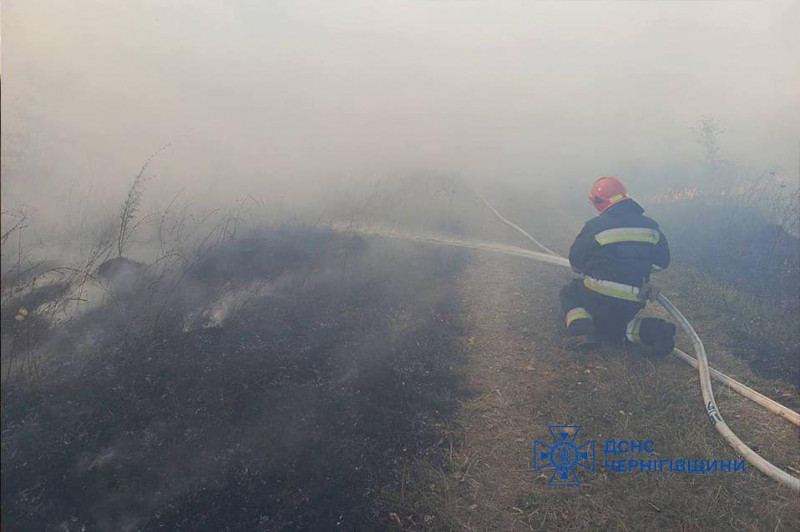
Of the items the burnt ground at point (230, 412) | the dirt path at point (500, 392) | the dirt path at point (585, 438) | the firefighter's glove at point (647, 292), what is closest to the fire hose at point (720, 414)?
the dirt path at point (585, 438)

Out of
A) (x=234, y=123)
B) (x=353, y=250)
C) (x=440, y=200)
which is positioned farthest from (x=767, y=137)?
(x=234, y=123)

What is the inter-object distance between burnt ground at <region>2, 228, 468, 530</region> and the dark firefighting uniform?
1.72m

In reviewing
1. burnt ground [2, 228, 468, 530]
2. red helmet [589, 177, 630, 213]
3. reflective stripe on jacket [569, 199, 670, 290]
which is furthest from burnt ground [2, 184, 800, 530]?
red helmet [589, 177, 630, 213]

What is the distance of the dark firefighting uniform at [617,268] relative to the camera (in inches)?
220

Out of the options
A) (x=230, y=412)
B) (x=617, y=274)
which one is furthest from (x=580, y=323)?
(x=230, y=412)

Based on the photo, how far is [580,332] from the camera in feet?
18.6

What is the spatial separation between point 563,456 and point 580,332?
6.52ft

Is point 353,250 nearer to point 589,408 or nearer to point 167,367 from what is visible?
point 167,367

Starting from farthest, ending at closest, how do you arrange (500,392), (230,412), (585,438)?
(500,392)
(585,438)
(230,412)

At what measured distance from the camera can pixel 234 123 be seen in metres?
10.6

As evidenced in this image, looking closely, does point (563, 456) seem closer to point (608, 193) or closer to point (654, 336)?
point (654, 336)

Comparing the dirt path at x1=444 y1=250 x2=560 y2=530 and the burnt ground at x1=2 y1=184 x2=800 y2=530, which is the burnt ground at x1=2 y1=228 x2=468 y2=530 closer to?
the burnt ground at x1=2 y1=184 x2=800 y2=530

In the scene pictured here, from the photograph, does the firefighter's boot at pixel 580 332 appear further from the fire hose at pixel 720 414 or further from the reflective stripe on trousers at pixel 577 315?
the fire hose at pixel 720 414

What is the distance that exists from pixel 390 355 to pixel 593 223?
9.56ft
